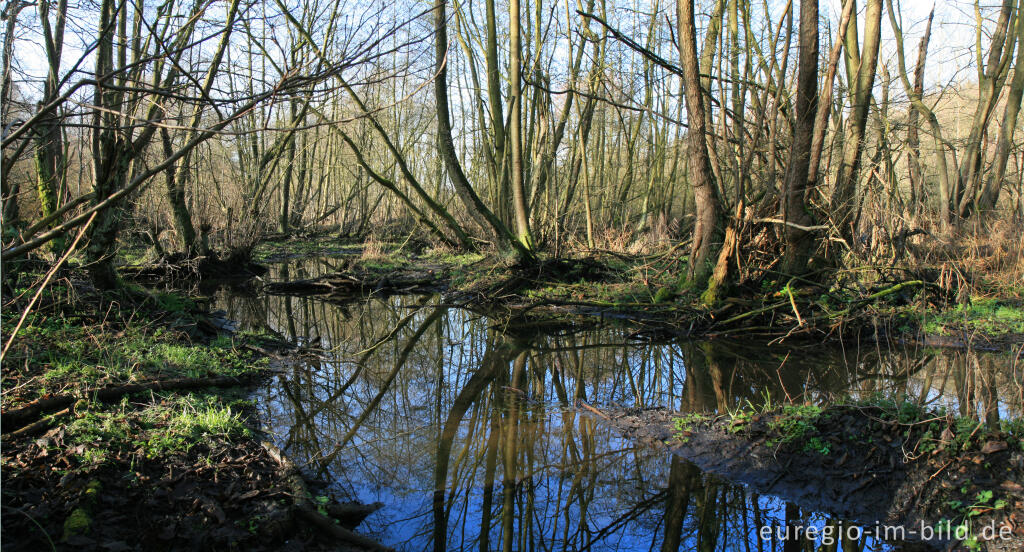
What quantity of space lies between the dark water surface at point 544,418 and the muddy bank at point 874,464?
0.17 m

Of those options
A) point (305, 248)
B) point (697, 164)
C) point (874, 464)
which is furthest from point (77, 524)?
point (305, 248)

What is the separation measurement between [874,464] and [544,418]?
7.39 ft

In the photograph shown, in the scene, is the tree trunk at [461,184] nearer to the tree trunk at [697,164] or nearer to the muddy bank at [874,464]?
the tree trunk at [697,164]

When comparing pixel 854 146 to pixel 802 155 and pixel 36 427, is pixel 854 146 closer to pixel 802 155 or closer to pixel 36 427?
pixel 802 155

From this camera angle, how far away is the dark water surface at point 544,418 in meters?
3.27

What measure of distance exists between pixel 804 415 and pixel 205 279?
12.0 meters

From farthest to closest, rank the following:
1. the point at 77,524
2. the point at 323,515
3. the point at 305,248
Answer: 1. the point at 305,248
2. the point at 323,515
3. the point at 77,524

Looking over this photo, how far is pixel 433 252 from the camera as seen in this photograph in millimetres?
17156

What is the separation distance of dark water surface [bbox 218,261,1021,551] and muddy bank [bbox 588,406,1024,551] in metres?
0.17

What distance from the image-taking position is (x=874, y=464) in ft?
11.2

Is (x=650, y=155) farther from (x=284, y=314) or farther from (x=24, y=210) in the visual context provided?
(x=24, y=210)

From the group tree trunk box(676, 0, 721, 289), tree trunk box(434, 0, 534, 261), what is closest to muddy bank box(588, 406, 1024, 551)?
tree trunk box(676, 0, 721, 289)

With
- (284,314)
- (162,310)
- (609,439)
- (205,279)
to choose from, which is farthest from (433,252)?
(609,439)

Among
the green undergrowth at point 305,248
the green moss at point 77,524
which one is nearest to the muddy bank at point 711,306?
the green moss at point 77,524
